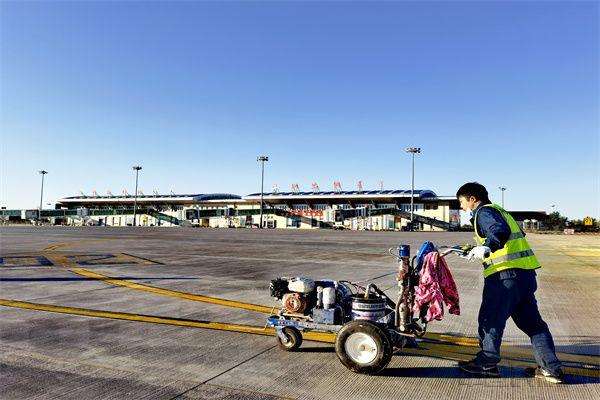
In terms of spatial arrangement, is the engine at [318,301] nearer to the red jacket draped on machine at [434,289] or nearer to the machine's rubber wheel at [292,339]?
the machine's rubber wheel at [292,339]

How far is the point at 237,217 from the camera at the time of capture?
91875 mm

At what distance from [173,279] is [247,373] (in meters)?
7.16

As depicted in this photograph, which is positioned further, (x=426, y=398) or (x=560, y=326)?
(x=560, y=326)

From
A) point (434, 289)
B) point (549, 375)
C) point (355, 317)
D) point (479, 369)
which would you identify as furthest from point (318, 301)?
point (549, 375)

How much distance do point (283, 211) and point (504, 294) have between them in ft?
275

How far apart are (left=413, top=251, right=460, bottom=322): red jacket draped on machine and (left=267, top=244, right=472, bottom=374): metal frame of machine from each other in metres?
0.17

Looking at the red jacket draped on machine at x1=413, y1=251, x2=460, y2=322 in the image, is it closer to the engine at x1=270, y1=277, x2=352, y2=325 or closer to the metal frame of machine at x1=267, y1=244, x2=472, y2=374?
the metal frame of machine at x1=267, y1=244, x2=472, y2=374

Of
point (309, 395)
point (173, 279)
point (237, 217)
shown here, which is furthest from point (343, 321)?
point (237, 217)

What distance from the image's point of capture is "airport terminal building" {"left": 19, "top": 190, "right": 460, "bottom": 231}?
3063 inches

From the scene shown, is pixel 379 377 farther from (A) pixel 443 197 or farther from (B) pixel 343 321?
(A) pixel 443 197

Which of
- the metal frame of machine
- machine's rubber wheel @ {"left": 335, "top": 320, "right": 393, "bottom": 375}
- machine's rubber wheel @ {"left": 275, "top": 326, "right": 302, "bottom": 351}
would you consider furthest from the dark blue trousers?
machine's rubber wheel @ {"left": 275, "top": 326, "right": 302, "bottom": 351}

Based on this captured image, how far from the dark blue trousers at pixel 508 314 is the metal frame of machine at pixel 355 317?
1.64 ft

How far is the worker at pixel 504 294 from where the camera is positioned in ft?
14.3

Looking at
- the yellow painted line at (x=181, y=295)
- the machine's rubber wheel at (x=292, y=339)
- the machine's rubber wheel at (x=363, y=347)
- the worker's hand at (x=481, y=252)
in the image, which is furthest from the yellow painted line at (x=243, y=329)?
the worker's hand at (x=481, y=252)
